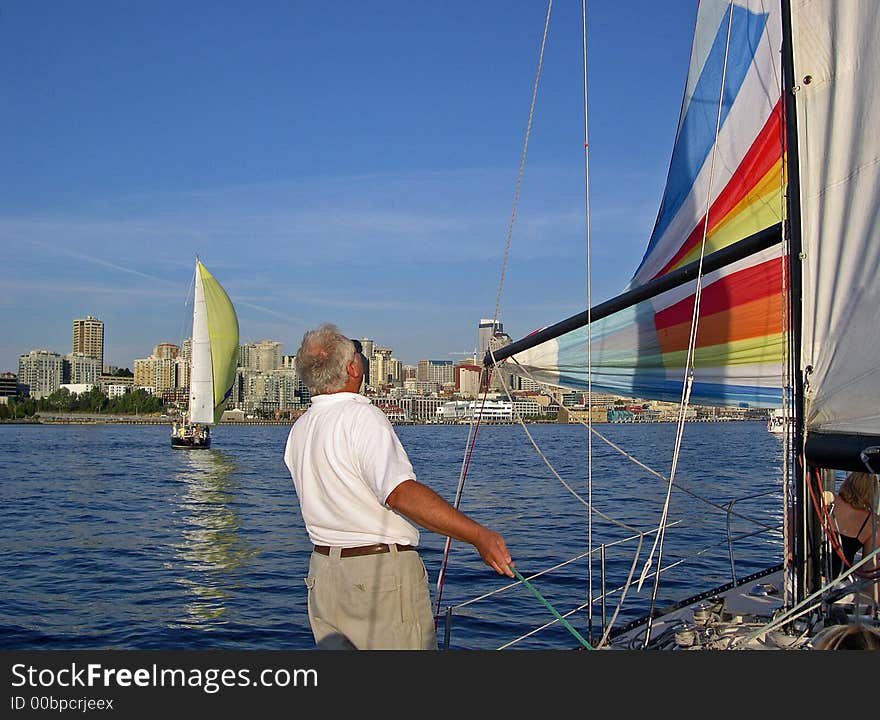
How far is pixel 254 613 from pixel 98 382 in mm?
150506

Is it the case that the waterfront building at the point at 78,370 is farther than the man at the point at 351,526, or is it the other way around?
the waterfront building at the point at 78,370

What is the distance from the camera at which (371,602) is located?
2523 millimetres

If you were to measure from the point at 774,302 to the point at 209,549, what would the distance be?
1024 centimetres

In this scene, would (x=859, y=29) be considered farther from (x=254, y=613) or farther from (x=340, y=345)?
(x=254, y=613)

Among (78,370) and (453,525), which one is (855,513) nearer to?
(453,525)

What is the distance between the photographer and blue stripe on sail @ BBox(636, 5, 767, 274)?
5.80 metres

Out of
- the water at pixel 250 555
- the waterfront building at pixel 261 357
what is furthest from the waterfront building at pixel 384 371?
the water at pixel 250 555

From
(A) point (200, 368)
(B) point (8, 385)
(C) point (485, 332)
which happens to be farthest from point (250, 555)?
(B) point (8, 385)

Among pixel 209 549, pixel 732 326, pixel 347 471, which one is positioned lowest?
pixel 209 549

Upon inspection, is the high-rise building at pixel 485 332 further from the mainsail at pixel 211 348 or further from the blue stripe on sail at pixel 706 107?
the mainsail at pixel 211 348

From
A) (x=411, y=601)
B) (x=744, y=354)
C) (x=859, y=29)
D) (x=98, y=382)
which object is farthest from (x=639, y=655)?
(x=98, y=382)

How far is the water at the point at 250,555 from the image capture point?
835 centimetres

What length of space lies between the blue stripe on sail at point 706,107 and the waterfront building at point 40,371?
156 meters

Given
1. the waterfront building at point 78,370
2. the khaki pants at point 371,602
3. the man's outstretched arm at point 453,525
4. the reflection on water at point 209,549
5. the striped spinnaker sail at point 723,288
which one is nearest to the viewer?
the man's outstretched arm at point 453,525
